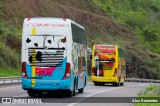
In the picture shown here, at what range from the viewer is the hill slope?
203 feet

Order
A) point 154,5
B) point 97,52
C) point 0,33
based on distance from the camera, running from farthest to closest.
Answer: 1. point 154,5
2. point 0,33
3. point 97,52

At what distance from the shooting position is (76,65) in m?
25.5

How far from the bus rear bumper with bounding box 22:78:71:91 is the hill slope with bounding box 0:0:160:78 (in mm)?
35118

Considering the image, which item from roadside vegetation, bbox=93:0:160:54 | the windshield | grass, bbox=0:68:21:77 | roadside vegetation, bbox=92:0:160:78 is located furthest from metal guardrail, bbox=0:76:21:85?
roadside vegetation, bbox=93:0:160:54

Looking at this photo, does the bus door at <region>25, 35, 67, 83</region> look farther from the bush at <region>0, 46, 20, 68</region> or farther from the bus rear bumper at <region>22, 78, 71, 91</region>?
the bush at <region>0, 46, 20, 68</region>

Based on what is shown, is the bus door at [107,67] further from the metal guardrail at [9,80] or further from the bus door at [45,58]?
the bus door at [45,58]

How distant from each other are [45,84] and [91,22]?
183 feet

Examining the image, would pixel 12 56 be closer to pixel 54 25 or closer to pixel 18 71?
pixel 18 71

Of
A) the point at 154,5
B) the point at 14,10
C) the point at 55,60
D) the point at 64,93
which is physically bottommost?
the point at 64,93

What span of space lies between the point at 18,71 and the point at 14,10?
575 inches

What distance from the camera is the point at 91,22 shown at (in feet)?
258

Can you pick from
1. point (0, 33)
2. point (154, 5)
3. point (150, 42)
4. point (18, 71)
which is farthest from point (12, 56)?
point (154, 5)

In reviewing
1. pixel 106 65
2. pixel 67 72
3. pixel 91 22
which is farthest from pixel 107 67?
pixel 91 22

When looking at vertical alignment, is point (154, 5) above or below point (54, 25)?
above
